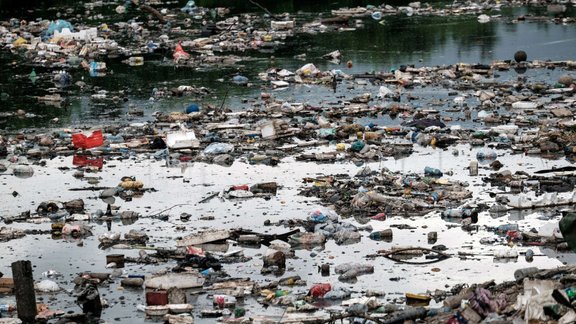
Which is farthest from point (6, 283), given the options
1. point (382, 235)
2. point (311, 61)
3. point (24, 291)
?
point (311, 61)

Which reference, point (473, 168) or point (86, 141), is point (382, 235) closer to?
point (473, 168)

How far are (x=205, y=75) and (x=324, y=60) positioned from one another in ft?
7.80

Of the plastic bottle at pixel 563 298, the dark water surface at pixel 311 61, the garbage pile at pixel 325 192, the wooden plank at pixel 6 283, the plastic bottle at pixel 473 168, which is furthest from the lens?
the dark water surface at pixel 311 61

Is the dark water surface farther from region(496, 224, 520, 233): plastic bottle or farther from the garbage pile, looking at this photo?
region(496, 224, 520, 233): plastic bottle

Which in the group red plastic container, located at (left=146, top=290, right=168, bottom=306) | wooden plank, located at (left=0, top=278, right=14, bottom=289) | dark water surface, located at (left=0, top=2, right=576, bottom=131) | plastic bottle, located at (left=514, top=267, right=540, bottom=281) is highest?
plastic bottle, located at (left=514, top=267, right=540, bottom=281)

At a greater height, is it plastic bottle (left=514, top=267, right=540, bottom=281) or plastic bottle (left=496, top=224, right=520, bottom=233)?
plastic bottle (left=514, top=267, right=540, bottom=281)

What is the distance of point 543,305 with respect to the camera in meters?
7.11

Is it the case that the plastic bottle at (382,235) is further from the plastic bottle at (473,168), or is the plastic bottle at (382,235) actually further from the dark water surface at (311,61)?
the dark water surface at (311,61)

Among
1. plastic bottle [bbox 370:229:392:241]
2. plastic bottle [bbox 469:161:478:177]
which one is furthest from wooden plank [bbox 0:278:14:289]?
plastic bottle [bbox 469:161:478:177]

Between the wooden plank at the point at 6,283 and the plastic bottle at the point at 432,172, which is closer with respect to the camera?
the wooden plank at the point at 6,283

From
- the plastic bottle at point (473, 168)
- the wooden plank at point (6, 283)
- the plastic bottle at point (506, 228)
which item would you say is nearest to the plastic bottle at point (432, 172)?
the plastic bottle at point (473, 168)

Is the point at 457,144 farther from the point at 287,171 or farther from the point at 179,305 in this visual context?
the point at 179,305

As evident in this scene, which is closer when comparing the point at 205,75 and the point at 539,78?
the point at 539,78

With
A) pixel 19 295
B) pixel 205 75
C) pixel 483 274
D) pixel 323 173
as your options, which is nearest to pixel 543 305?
pixel 483 274
